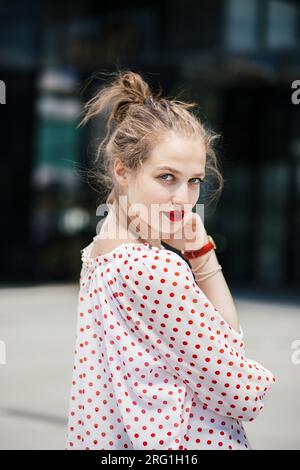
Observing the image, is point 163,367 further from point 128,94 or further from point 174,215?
point 128,94

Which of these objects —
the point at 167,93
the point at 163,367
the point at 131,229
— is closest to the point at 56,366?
the point at 131,229

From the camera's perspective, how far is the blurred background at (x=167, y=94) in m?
15.4

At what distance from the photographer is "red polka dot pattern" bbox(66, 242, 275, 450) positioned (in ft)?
5.46

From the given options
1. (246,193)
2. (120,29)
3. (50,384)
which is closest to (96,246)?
(50,384)

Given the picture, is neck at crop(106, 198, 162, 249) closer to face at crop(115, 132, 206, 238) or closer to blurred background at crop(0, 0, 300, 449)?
face at crop(115, 132, 206, 238)

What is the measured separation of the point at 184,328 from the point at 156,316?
0.22 ft

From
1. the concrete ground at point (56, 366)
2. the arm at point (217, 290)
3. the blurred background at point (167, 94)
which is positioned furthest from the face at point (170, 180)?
the blurred background at point (167, 94)

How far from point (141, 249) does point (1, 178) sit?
16036mm

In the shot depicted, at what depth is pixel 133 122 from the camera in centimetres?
187

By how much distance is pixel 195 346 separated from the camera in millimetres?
1669

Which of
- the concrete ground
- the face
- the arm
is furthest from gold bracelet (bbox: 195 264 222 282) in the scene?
the concrete ground

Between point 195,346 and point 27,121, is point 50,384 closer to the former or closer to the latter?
point 195,346

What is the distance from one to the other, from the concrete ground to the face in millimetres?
3122

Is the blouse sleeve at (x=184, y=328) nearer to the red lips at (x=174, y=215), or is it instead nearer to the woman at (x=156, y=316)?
the woman at (x=156, y=316)
